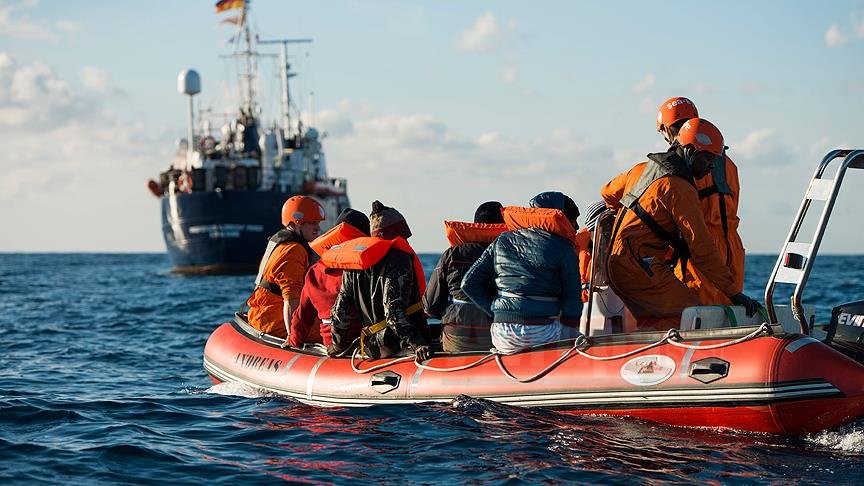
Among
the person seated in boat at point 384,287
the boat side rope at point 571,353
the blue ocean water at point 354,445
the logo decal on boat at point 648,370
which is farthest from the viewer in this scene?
the person seated in boat at point 384,287

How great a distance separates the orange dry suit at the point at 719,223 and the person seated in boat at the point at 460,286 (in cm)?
151

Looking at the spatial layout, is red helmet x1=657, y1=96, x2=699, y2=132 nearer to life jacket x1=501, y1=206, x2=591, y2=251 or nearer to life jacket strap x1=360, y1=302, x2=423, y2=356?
life jacket x1=501, y1=206, x2=591, y2=251

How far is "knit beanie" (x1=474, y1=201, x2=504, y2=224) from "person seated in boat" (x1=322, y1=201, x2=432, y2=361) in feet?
1.99

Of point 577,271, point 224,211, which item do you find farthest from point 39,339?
point 224,211

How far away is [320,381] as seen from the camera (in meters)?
8.88

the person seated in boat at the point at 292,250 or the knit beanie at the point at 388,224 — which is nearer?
the knit beanie at the point at 388,224

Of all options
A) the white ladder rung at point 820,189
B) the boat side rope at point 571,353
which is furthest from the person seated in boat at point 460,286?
the white ladder rung at point 820,189

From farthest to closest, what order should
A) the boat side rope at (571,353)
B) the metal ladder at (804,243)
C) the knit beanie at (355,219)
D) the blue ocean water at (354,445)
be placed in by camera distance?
1. the knit beanie at (355,219)
2. the boat side rope at (571,353)
3. the metal ladder at (804,243)
4. the blue ocean water at (354,445)

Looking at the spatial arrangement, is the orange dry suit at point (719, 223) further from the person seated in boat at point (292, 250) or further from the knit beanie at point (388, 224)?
the person seated in boat at point (292, 250)

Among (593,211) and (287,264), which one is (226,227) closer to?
(287,264)

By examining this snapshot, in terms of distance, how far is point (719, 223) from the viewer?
7.73 m

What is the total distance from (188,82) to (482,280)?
45671 mm

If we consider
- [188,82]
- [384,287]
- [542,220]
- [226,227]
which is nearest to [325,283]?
[384,287]

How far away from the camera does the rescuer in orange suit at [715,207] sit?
7684 millimetres
